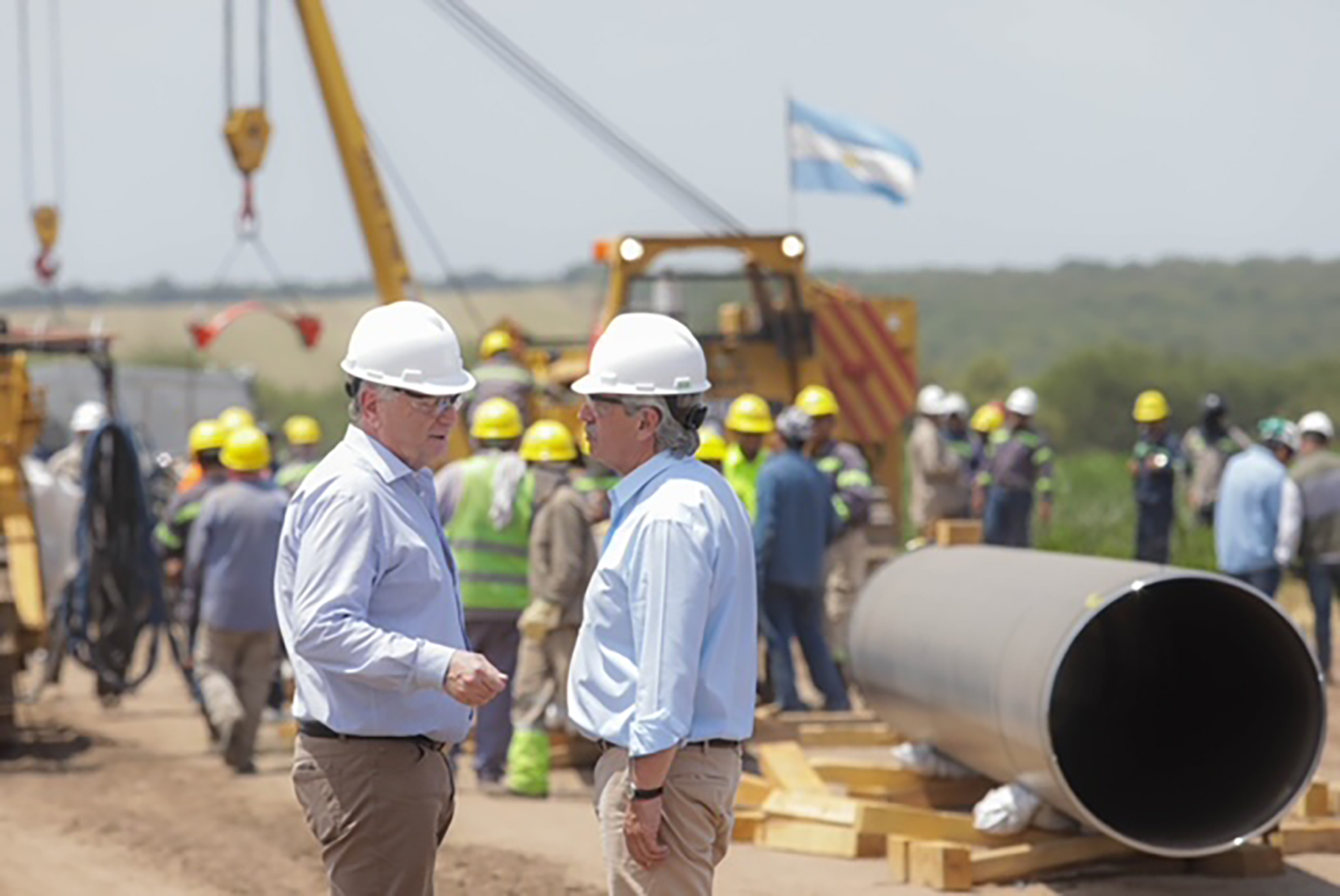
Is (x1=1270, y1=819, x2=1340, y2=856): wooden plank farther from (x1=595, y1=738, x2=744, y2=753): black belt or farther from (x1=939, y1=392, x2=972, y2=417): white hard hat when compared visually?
(x1=939, y1=392, x2=972, y2=417): white hard hat

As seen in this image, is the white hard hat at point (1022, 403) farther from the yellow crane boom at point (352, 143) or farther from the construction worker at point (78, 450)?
the construction worker at point (78, 450)

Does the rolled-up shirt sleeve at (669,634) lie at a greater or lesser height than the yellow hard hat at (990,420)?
greater

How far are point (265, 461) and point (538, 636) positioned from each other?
2.34m

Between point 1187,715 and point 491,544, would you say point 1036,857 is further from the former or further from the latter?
point 491,544

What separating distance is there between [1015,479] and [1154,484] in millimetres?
1231

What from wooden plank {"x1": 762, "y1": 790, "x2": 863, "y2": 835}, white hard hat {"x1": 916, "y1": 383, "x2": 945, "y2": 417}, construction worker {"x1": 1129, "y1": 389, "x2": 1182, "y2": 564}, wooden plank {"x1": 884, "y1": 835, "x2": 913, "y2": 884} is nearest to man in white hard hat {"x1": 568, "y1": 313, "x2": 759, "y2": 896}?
wooden plank {"x1": 884, "y1": 835, "x2": 913, "y2": 884}

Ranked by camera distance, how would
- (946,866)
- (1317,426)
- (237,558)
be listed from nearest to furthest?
(946,866) → (237,558) → (1317,426)

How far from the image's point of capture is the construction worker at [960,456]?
2003 cm

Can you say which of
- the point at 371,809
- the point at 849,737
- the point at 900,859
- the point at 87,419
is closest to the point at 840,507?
the point at 849,737

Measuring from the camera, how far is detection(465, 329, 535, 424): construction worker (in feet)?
48.5

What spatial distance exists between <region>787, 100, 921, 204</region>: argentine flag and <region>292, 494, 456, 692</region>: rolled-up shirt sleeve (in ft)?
57.5

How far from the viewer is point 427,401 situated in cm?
587

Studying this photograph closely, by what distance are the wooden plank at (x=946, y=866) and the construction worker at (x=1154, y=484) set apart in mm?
10800

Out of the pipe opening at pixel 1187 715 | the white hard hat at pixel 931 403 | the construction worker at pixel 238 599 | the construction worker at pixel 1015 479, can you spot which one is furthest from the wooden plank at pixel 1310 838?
the white hard hat at pixel 931 403
